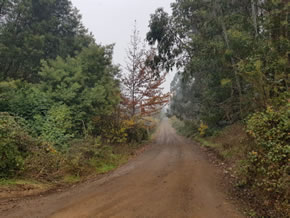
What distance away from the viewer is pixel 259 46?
8734 mm

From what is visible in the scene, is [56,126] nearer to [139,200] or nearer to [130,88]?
[139,200]

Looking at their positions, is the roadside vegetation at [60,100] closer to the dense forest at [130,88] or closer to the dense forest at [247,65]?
the dense forest at [130,88]

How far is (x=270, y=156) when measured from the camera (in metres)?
4.11

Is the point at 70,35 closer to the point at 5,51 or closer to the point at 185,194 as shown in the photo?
the point at 5,51

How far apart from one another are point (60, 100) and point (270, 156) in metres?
8.71

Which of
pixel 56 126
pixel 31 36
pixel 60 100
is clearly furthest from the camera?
pixel 31 36

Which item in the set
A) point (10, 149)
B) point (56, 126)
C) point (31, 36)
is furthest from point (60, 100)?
point (31, 36)

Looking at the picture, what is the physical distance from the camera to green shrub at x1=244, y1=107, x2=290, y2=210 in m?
3.70

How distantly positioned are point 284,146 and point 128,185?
13.7ft

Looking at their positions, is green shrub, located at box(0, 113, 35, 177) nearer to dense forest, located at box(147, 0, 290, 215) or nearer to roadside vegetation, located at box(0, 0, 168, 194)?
roadside vegetation, located at box(0, 0, 168, 194)

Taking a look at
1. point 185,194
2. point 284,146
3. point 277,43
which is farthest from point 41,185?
point 277,43

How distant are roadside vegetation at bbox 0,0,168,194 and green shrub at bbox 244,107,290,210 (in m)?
5.30

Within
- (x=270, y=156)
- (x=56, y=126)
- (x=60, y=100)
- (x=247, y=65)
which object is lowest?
(x=270, y=156)

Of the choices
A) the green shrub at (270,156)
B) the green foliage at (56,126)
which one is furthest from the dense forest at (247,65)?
the green foliage at (56,126)
